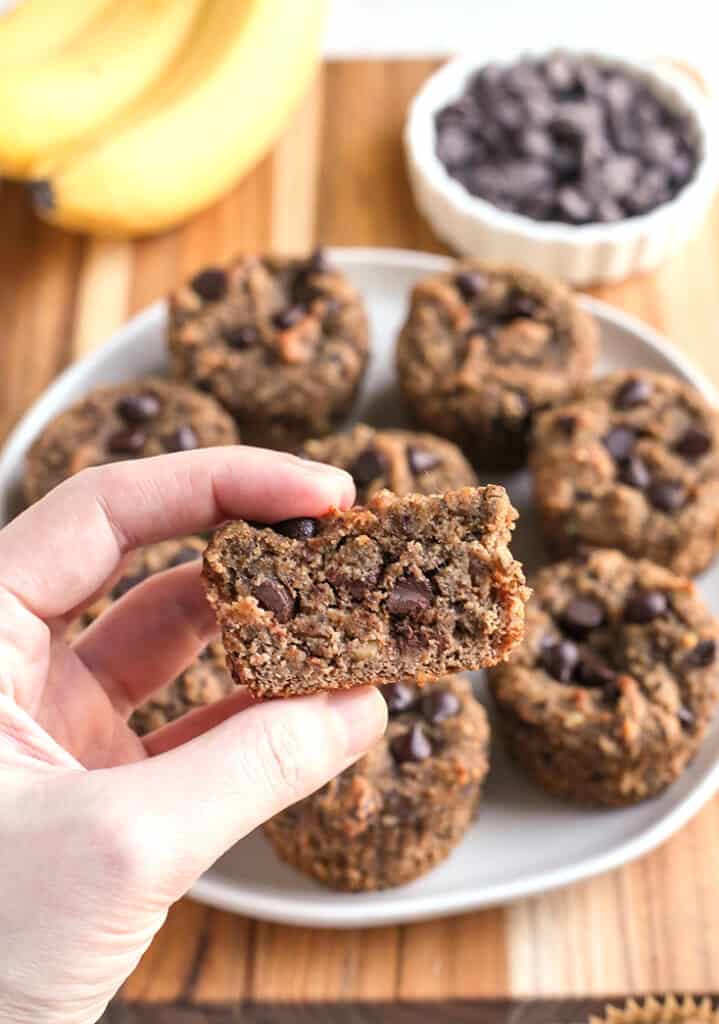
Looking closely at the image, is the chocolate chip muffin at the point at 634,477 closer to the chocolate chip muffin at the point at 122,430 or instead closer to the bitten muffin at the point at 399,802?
the bitten muffin at the point at 399,802

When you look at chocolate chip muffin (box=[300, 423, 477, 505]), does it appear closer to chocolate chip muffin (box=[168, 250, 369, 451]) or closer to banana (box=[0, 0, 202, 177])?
chocolate chip muffin (box=[168, 250, 369, 451])

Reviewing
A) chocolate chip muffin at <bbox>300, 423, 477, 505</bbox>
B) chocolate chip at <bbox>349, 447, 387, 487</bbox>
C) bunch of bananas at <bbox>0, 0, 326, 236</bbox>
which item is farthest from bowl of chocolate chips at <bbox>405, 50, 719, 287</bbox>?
chocolate chip at <bbox>349, 447, 387, 487</bbox>

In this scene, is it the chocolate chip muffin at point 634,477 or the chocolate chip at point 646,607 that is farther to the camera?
the chocolate chip muffin at point 634,477

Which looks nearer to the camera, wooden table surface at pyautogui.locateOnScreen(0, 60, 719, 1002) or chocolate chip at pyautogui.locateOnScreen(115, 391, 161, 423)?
wooden table surface at pyautogui.locateOnScreen(0, 60, 719, 1002)

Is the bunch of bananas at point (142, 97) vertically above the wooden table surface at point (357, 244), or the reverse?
the bunch of bananas at point (142, 97)

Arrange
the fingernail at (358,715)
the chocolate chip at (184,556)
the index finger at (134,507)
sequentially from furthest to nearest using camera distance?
the chocolate chip at (184,556)
the index finger at (134,507)
the fingernail at (358,715)

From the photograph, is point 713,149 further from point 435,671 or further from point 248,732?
point 248,732

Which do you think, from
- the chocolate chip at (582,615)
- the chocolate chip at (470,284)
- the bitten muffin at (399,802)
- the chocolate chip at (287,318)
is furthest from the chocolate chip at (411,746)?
the chocolate chip at (470,284)

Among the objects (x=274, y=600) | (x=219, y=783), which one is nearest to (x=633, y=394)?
(x=274, y=600)

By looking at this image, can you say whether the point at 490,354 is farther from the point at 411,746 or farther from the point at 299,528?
the point at 299,528
